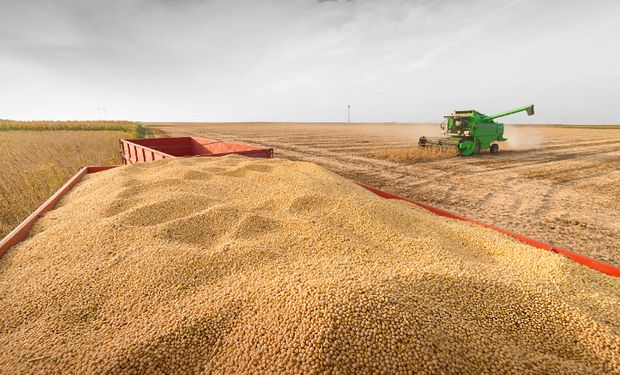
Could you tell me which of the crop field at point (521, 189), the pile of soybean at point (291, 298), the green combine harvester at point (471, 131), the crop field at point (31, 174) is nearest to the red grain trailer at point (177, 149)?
the crop field at point (31, 174)

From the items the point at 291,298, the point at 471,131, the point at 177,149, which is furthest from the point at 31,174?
the point at 471,131

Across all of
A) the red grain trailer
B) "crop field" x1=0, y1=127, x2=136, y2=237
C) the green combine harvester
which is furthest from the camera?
the green combine harvester

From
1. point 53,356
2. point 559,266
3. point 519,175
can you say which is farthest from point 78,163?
point 519,175

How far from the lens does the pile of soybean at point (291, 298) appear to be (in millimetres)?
1077

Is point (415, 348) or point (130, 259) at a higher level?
point (130, 259)

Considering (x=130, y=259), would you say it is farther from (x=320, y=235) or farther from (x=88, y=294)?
(x=320, y=235)

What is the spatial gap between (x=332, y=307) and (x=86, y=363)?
3.14 feet

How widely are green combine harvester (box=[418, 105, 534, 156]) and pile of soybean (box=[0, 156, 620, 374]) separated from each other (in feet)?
28.8

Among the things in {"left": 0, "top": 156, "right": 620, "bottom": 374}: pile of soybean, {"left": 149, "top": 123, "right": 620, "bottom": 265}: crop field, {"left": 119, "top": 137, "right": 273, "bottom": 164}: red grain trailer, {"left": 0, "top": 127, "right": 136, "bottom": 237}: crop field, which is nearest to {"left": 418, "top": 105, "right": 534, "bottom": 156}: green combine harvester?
{"left": 149, "top": 123, "right": 620, "bottom": 265}: crop field

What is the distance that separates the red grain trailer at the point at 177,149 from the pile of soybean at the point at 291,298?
257 centimetres

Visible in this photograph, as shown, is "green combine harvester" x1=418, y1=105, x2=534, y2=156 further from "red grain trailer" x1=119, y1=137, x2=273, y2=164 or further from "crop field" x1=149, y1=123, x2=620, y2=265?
"red grain trailer" x1=119, y1=137, x2=273, y2=164

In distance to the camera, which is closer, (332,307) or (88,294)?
(332,307)

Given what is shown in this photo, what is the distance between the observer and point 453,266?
5.41ft

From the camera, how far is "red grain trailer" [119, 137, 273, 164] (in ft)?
15.8
